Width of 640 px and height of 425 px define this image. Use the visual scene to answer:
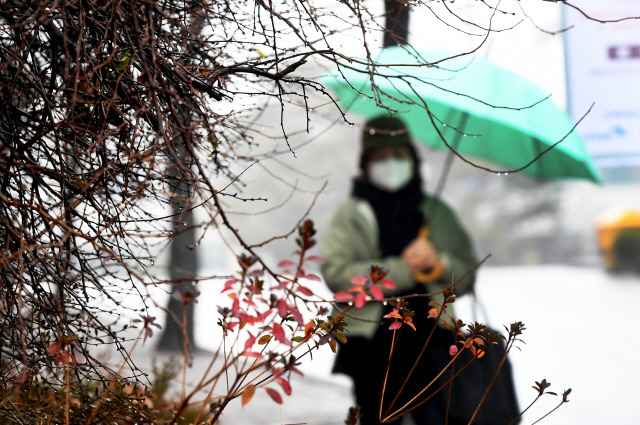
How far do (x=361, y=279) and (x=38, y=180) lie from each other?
95 cm

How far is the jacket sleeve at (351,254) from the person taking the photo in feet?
11.9

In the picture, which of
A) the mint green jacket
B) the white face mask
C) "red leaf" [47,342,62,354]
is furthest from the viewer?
the white face mask

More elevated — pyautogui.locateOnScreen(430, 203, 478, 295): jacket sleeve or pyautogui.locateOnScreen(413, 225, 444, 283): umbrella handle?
pyautogui.locateOnScreen(430, 203, 478, 295): jacket sleeve

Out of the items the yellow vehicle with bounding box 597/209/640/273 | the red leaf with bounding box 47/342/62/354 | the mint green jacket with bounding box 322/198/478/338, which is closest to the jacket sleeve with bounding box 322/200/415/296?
the mint green jacket with bounding box 322/198/478/338

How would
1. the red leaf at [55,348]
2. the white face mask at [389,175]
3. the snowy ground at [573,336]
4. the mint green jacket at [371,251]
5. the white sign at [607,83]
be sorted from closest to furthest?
the red leaf at [55,348]
the mint green jacket at [371,251]
the white face mask at [389,175]
the white sign at [607,83]
the snowy ground at [573,336]

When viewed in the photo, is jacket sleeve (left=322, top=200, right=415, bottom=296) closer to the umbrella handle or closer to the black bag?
the umbrella handle

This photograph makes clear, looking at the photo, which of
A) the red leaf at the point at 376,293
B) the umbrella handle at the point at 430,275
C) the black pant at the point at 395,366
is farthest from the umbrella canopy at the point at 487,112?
the red leaf at the point at 376,293

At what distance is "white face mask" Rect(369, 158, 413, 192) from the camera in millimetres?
3840

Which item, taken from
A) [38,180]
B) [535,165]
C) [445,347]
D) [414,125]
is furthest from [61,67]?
[535,165]

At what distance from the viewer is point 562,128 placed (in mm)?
3812

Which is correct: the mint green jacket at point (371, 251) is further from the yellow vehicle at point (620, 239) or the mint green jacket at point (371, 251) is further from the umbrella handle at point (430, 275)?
the yellow vehicle at point (620, 239)

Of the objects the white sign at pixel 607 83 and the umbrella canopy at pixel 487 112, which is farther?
the white sign at pixel 607 83

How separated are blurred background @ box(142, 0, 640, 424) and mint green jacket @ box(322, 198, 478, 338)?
380mm

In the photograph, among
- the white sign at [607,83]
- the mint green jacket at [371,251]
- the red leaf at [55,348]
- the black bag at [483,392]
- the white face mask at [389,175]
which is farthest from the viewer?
the white sign at [607,83]
